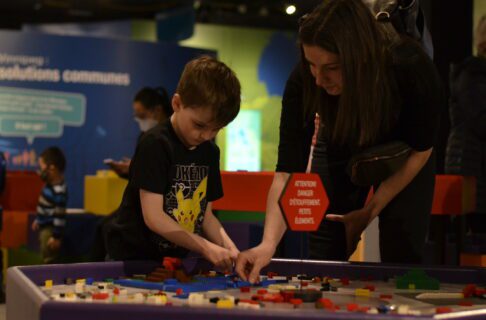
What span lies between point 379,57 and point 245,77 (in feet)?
30.0

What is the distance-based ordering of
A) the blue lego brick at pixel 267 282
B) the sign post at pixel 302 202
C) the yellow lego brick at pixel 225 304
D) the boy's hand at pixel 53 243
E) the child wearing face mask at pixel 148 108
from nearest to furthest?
1. the yellow lego brick at pixel 225 304
2. the sign post at pixel 302 202
3. the blue lego brick at pixel 267 282
4. the child wearing face mask at pixel 148 108
5. the boy's hand at pixel 53 243

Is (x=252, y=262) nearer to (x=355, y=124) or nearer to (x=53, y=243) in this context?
(x=355, y=124)

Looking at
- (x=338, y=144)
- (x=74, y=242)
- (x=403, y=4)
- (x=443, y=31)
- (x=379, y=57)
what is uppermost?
(x=443, y=31)

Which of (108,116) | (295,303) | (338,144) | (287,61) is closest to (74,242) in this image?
(108,116)

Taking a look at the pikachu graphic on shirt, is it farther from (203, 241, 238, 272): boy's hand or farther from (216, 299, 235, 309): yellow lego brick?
(216, 299, 235, 309): yellow lego brick

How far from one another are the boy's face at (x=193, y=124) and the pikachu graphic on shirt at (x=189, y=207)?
144 mm

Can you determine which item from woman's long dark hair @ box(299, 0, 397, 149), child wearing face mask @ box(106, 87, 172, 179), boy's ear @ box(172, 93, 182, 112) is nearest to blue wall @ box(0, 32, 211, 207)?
child wearing face mask @ box(106, 87, 172, 179)

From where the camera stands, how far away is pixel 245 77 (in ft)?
36.9

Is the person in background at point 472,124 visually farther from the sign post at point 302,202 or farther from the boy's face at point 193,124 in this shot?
the sign post at point 302,202

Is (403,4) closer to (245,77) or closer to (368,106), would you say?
(368,106)

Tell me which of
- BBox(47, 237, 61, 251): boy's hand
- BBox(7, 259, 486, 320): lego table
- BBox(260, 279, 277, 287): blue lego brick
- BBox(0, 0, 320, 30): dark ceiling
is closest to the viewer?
BBox(7, 259, 486, 320): lego table

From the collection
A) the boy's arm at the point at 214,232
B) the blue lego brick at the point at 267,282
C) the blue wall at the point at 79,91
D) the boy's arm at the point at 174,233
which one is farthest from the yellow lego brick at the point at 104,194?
the blue lego brick at the point at 267,282

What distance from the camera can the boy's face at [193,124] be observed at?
225 cm

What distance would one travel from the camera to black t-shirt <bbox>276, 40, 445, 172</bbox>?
2223 millimetres
